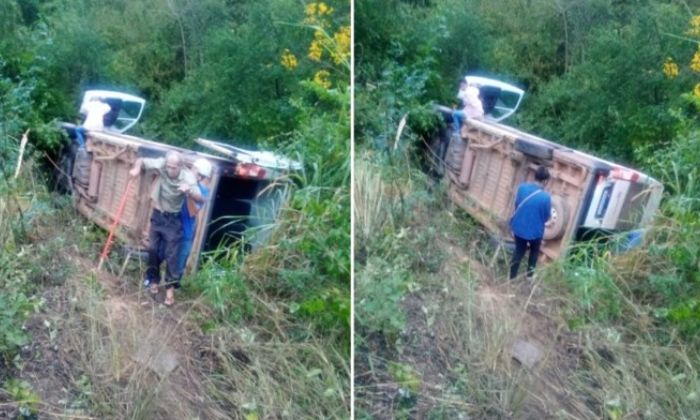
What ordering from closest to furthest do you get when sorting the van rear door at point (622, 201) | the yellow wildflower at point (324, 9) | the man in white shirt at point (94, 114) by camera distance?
the van rear door at point (622, 201) < the yellow wildflower at point (324, 9) < the man in white shirt at point (94, 114)

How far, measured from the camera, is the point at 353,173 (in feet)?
7.85

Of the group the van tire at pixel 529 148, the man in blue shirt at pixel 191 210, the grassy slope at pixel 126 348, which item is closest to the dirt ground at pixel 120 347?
the grassy slope at pixel 126 348

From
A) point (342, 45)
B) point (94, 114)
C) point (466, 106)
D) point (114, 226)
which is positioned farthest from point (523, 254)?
point (94, 114)

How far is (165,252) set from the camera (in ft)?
8.40

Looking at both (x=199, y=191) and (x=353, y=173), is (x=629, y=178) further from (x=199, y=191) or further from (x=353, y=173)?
(x=199, y=191)

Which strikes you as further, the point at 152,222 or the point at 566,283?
the point at 152,222

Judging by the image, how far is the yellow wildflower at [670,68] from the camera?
2.35 m

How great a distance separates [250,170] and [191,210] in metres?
0.19

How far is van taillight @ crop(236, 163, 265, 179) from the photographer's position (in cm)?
251

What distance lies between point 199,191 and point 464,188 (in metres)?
0.67

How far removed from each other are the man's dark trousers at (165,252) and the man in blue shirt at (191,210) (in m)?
0.01

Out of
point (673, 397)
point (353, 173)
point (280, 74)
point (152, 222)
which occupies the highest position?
point (280, 74)

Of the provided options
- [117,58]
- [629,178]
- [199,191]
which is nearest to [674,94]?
[629,178]

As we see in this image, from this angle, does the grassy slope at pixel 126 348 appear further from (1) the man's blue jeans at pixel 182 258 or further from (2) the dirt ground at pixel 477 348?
(2) the dirt ground at pixel 477 348
